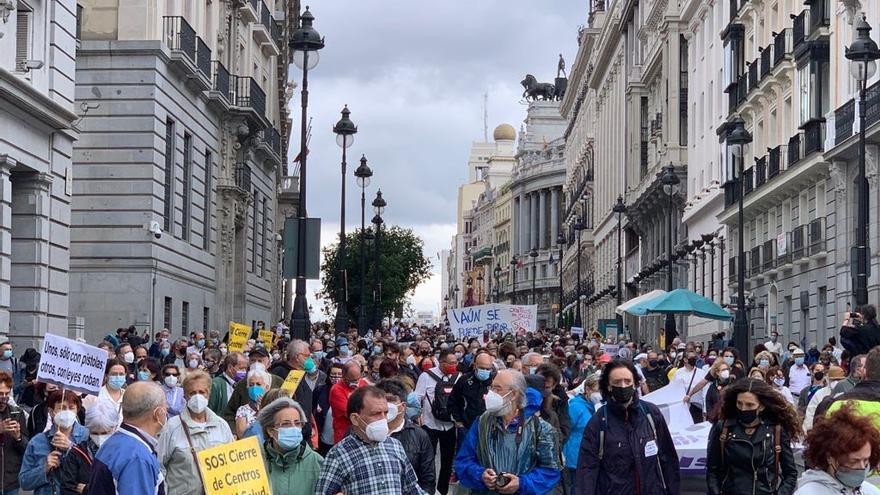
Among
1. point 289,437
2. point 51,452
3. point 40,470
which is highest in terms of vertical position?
point 289,437

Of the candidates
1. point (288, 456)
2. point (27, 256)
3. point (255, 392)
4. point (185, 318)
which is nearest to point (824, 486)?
point (288, 456)

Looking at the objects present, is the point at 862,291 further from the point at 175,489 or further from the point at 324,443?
the point at 175,489

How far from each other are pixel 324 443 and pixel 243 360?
1254 millimetres

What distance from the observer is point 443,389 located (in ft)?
58.9

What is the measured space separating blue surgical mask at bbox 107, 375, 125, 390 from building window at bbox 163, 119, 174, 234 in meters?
26.0

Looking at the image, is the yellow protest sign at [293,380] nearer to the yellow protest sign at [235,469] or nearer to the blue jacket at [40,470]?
the blue jacket at [40,470]

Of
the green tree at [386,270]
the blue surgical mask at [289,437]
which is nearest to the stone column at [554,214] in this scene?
the green tree at [386,270]

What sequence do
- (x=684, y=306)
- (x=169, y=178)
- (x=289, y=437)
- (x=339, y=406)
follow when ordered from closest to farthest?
(x=289, y=437), (x=339, y=406), (x=684, y=306), (x=169, y=178)

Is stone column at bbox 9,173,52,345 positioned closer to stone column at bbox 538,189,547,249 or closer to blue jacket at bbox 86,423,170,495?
blue jacket at bbox 86,423,170,495

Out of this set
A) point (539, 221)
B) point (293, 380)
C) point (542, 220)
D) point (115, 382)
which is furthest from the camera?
point (539, 221)

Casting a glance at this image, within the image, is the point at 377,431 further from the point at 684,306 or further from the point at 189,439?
the point at 684,306

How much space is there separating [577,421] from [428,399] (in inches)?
188

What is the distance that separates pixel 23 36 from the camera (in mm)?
28375

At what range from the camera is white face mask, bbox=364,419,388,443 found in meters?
8.79
